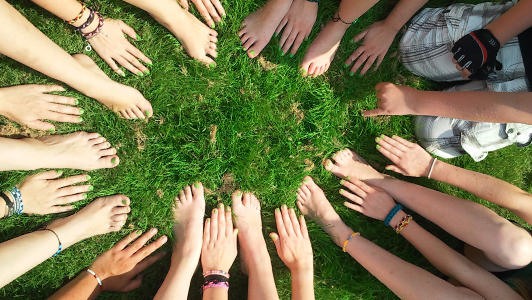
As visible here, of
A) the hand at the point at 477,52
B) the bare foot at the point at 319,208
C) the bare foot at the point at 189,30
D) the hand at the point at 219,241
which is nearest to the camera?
the hand at the point at 477,52

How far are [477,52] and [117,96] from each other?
86.7 inches

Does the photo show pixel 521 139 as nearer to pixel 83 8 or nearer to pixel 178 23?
pixel 178 23

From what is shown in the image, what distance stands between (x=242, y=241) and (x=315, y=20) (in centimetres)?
166

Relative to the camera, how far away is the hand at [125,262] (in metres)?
2.35

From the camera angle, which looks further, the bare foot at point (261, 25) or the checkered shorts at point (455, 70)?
the bare foot at point (261, 25)

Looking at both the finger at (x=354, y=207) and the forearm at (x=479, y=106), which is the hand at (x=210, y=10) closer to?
the forearm at (x=479, y=106)

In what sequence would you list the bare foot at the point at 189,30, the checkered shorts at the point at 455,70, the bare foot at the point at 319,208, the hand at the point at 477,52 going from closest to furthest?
the hand at the point at 477,52 → the checkered shorts at the point at 455,70 → the bare foot at the point at 189,30 → the bare foot at the point at 319,208

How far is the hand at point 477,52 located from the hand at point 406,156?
0.71 m

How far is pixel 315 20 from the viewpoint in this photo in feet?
7.98

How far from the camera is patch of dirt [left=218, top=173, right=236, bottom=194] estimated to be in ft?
7.96

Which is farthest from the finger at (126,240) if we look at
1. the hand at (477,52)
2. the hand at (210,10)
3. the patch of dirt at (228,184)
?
the hand at (477,52)

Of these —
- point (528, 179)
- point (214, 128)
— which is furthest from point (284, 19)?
point (528, 179)

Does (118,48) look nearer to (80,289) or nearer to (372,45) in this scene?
(80,289)

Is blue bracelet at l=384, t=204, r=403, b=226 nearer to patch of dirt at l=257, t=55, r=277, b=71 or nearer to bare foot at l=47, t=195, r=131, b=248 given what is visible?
patch of dirt at l=257, t=55, r=277, b=71
